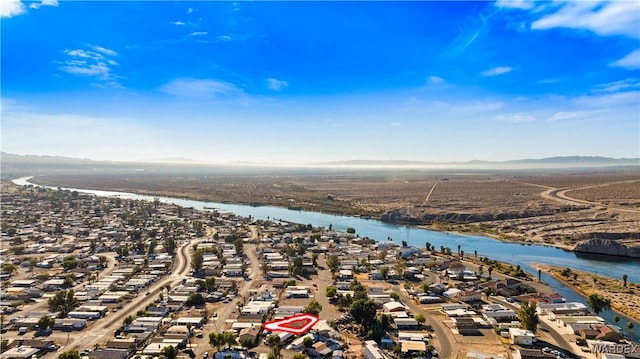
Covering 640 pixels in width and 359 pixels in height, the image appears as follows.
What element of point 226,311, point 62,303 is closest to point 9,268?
point 62,303

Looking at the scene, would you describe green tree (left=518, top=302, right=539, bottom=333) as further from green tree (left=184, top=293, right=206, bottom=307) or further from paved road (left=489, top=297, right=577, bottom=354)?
green tree (left=184, top=293, right=206, bottom=307)

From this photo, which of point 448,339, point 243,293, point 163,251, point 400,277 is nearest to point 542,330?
point 448,339

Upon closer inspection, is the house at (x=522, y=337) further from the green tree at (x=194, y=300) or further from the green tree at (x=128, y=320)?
the green tree at (x=128, y=320)

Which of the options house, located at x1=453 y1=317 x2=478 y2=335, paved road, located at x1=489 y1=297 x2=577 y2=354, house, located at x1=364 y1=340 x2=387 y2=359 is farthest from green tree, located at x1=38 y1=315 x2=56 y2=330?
paved road, located at x1=489 y1=297 x2=577 y2=354

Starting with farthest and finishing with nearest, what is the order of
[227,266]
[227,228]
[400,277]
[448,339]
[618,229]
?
[227,228] < [618,229] < [227,266] < [400,277] < [448,339]

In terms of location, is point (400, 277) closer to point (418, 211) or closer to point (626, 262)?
point (626, 262)

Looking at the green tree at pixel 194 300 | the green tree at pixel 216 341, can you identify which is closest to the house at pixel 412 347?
the green tree at pixel 216 341
